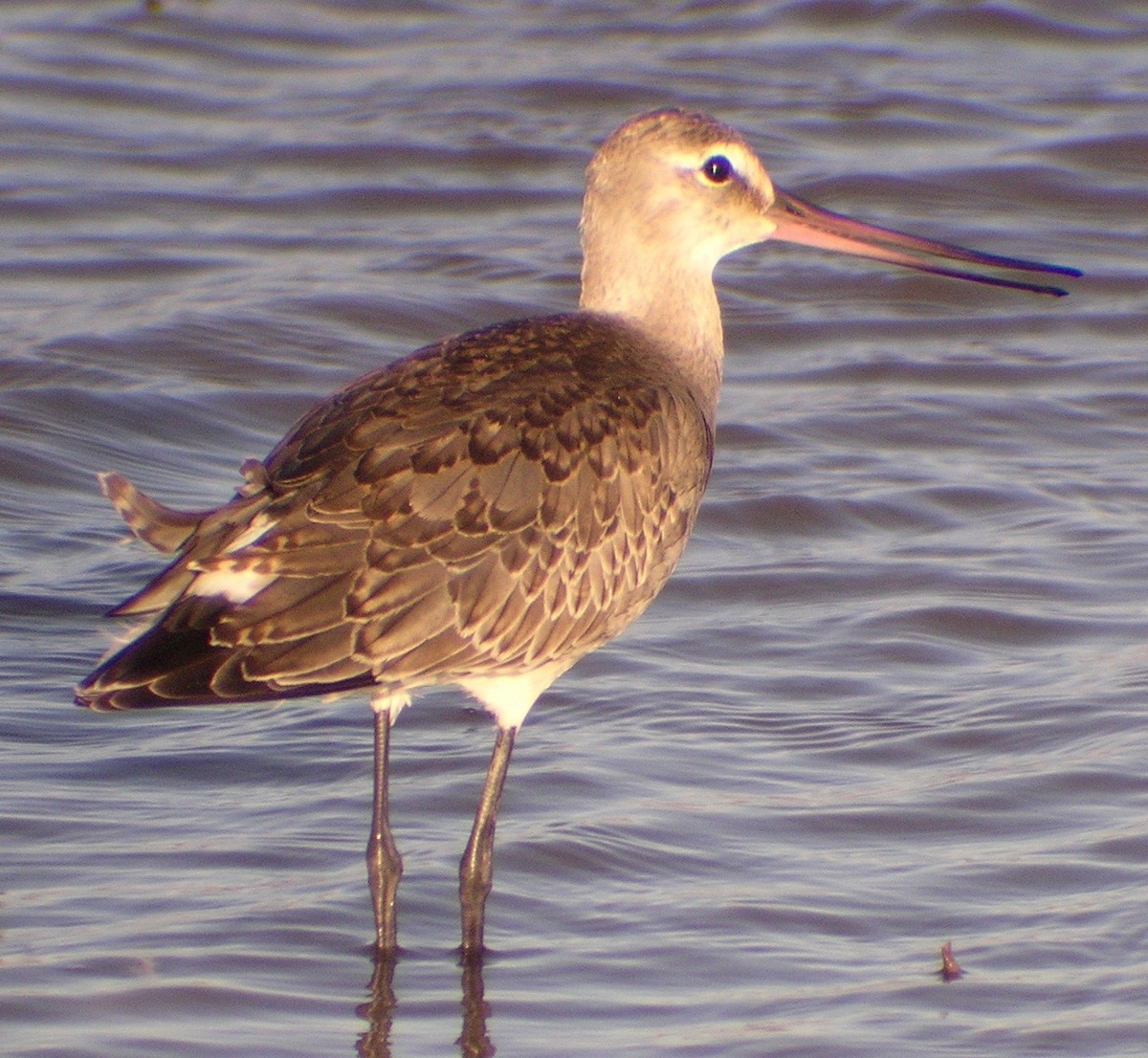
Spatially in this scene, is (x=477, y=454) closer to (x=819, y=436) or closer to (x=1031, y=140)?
(x=819, y=436)

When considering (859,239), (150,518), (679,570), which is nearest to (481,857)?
(150,518)

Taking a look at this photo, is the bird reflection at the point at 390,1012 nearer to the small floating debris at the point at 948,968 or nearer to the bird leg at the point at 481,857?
the bird leg at the point at 481,857

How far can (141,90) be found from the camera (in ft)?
39.3

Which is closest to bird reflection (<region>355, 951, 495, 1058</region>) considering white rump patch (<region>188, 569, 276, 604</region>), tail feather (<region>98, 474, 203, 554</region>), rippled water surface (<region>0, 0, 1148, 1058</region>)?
rippled water surface (<region>0, 0, 1148, 1058</region>)

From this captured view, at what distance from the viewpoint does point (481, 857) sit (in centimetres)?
511

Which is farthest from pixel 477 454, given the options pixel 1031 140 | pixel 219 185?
pixel 1031 140

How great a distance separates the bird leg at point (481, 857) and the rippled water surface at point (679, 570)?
8 cm

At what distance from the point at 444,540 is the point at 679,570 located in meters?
2.59

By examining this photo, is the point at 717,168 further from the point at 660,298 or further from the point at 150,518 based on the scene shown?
the point at 150,518

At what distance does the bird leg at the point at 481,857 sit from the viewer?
5047 millimetres

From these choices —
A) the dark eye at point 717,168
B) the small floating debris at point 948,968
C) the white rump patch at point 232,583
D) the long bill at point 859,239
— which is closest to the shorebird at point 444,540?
the white rump patch at point 232,583

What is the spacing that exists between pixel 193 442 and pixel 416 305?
1552mm

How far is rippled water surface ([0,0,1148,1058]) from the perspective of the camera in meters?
4.86

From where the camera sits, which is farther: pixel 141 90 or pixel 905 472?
pixel 141 90
